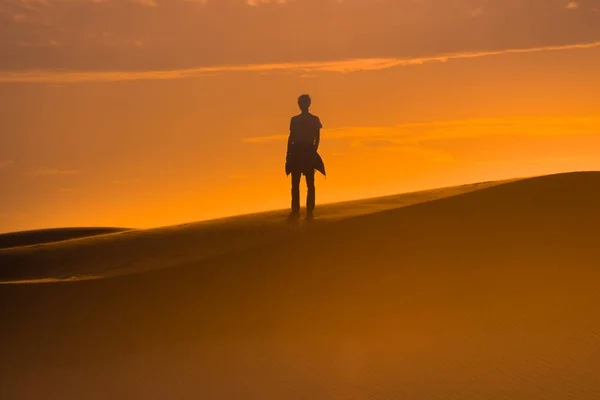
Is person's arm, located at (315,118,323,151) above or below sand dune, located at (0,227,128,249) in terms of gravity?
below

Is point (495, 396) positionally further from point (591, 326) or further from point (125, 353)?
point (125, 353)

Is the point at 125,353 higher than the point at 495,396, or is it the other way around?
the point at 125,353

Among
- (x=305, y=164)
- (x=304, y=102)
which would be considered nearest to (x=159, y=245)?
(x=305, y=164)

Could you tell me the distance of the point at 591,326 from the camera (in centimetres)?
1034

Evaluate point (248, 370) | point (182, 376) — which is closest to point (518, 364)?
point (248, 370)

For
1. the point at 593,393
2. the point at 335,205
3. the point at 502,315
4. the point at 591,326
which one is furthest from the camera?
the point at 335,205

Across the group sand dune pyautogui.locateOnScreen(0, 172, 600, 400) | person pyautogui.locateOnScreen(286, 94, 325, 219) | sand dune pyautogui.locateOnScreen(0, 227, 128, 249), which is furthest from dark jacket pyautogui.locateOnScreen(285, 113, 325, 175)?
sand dune pyautogui.locateOnScreen(0, 227, 128, 249)

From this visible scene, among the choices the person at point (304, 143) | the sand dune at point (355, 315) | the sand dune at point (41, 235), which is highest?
the sand dune at point (41, 235)

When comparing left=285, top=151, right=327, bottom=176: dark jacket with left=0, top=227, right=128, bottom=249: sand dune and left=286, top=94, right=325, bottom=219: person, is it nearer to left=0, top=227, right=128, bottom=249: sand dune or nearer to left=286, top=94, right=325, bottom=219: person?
left=286, top=94, right=325, bottom=219: person

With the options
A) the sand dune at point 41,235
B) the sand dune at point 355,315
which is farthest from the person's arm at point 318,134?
the sand dune at point 41,235

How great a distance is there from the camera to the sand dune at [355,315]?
376 inches

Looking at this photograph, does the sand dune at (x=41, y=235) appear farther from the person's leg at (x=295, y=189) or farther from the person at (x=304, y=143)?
the person at (x=304, y=143)

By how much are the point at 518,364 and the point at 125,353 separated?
15.5ft

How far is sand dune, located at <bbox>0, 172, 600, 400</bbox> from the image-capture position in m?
9.56
